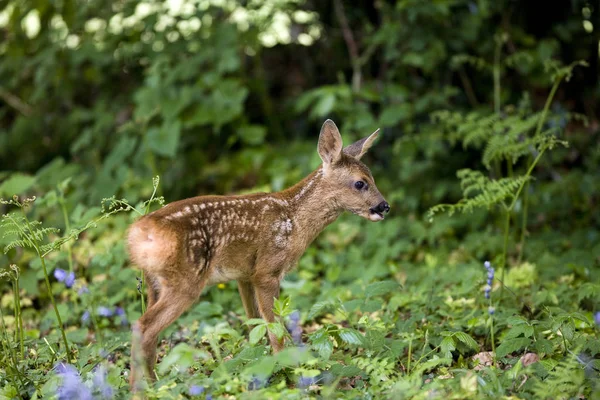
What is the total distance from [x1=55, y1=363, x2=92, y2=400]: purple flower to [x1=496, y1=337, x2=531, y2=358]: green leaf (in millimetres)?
2196

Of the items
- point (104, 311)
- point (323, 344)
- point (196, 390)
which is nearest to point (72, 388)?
point (196, 390)

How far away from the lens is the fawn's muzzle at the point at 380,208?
15.8 ft

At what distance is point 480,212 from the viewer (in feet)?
23.7

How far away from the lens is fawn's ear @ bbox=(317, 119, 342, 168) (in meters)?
4.77

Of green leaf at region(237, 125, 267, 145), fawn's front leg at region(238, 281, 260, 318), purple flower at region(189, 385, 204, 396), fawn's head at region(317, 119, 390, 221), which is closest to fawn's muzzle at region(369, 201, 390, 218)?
fawn's head at region(317, 119, 390, 221)

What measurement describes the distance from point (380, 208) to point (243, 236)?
1.04 m

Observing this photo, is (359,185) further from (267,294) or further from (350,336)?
(350,336)

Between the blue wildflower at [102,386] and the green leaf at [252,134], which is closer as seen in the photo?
the blue wildflower at [102,386]

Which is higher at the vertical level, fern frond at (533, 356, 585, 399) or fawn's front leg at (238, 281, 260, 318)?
fern frond at (533, 356, 585, 399)

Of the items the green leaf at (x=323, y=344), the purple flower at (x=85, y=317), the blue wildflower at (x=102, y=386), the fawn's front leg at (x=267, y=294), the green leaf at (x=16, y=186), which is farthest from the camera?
the green leaf at (x=16, y=186)

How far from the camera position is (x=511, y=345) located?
13.2ft

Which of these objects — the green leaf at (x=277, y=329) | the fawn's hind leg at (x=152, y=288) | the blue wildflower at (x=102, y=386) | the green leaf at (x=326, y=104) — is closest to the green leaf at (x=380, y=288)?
the green leaf at (x=277, y=329)

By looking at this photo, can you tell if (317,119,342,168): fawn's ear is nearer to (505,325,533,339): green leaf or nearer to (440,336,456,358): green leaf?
(440,336,456,358): green leaf

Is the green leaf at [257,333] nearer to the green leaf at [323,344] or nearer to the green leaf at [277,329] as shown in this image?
the green leaf at [277,329]
